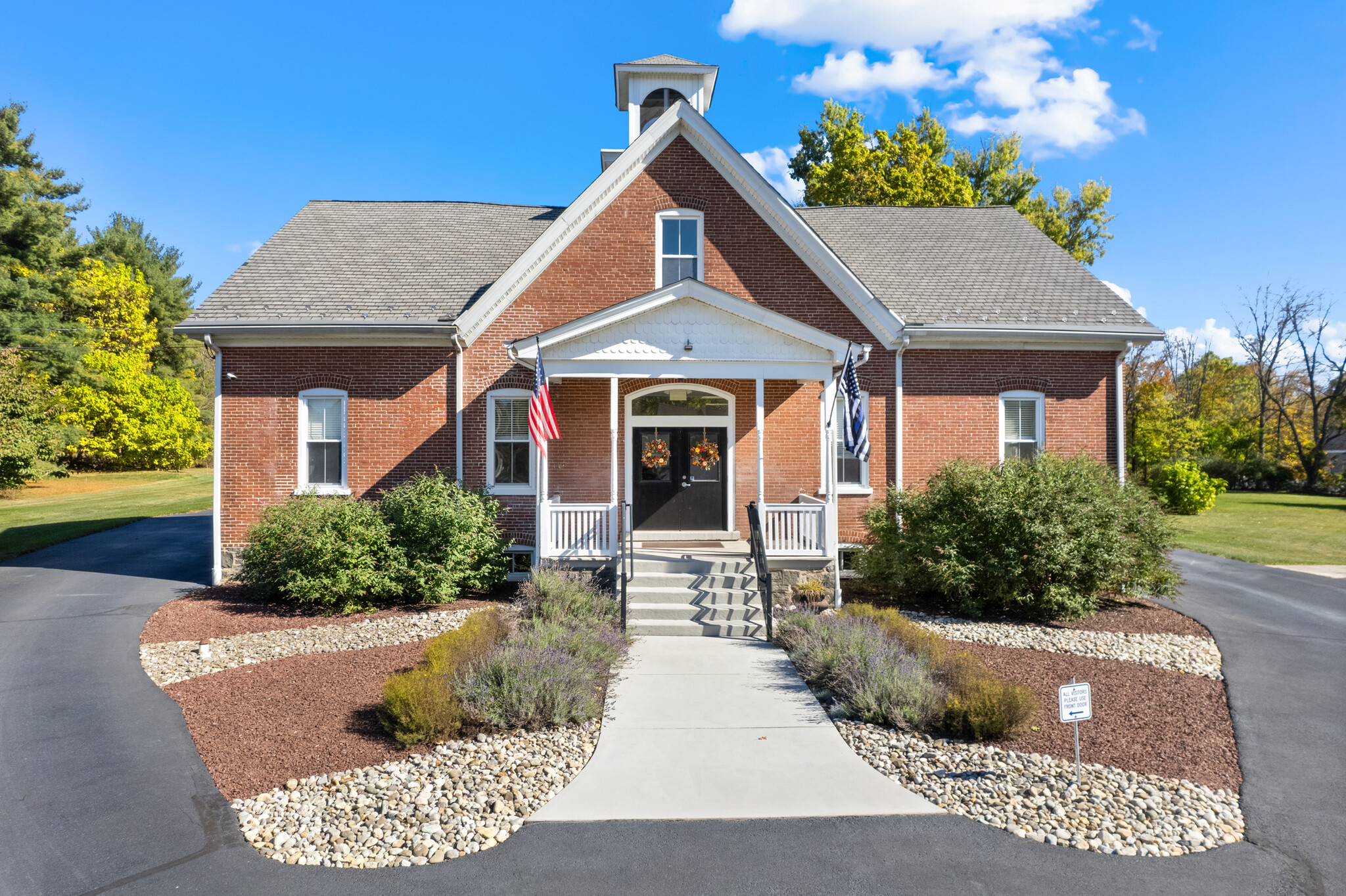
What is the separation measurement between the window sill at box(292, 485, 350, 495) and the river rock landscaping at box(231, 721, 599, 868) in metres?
8.36

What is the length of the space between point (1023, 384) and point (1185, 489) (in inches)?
628

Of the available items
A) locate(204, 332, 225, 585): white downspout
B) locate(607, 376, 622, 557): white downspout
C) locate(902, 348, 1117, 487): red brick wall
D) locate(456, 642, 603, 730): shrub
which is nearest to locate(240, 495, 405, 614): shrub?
locate(204, 332, 225, 585): white downspout

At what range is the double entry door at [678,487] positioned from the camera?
551 inches

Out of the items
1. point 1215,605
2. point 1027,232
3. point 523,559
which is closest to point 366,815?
point 523,559

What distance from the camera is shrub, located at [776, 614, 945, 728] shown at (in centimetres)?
682

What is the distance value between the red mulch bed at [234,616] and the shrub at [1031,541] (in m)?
6.72

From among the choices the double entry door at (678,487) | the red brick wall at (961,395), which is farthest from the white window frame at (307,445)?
the red brick wall at (961,395)

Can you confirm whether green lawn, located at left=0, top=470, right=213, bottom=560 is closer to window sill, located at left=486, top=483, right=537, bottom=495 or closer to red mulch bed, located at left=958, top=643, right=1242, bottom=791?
window sill, located at left=486, top=483, right=537, bottom=495

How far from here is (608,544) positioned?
11625mm

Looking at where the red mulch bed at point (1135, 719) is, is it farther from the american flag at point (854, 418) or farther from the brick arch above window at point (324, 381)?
the brick arch above window at point (324, 381)

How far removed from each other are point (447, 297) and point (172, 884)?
11230 mm

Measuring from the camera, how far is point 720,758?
6188 mm

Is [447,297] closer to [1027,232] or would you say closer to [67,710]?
[67,710]

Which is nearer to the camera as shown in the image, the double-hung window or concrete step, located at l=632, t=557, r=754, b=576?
concrete step, located at l=632, t=557, r=754, b=576
